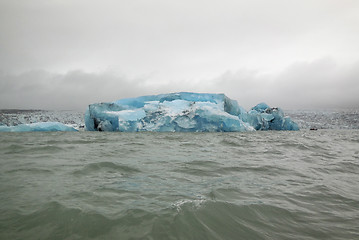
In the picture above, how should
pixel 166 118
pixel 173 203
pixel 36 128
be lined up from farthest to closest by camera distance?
pixel 166 118, pixel 36 128, pixel 173 203

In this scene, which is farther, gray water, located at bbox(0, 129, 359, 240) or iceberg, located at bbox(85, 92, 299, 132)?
iceberg, located at bbox(85, 92, 299, 132)

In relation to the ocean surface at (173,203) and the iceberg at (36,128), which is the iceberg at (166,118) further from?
the ocean surface at (173,203)

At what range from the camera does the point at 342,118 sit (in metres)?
55.2

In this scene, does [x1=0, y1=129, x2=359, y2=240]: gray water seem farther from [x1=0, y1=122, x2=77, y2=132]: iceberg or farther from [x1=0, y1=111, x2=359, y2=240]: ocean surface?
[x1=0, y1=122, x2=77, y2=132]: iceberg

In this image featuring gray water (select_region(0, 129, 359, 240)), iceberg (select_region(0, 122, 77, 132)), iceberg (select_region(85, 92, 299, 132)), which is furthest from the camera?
iceberg (select_region(85, 92, 299, 132))

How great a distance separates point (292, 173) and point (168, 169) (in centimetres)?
230

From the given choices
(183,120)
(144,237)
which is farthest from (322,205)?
(183,120)

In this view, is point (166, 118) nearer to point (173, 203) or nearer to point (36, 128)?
point (36, 128)

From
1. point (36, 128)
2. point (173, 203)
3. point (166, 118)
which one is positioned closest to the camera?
point (173, 203)

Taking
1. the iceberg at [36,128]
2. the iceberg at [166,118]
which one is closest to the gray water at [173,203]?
the iceberg at [166,118]

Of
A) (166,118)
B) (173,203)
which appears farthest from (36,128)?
(173,203)

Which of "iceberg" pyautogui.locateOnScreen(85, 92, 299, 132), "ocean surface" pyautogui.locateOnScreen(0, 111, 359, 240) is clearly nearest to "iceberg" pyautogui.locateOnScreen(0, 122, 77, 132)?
"iceberg" pyautogui.locateOnScreen(85, 92, 299, 132)

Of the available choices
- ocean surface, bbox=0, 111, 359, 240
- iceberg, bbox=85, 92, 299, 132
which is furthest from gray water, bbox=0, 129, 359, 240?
iceberg, bbox=85, 92, 299, 132

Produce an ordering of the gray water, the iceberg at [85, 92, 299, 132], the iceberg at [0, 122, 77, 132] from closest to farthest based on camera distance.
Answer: the gray water → the iceberg at [0, 122, 77, 132] → the iceberg at [85, 92, 299, 132]
